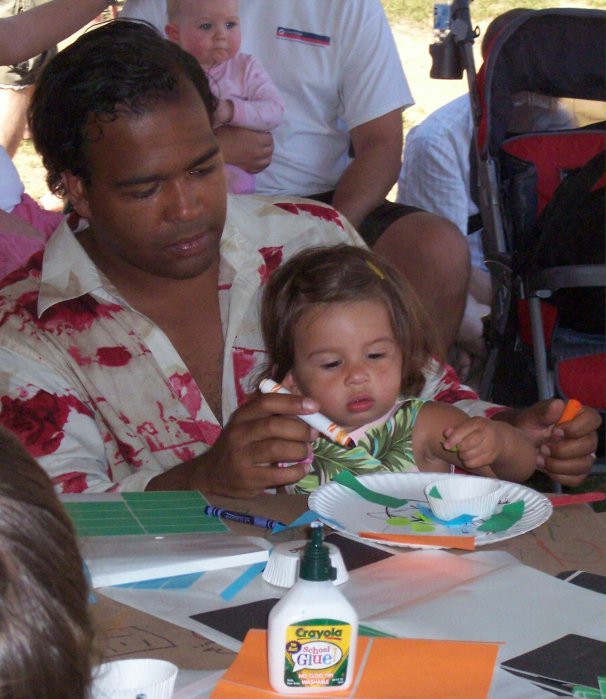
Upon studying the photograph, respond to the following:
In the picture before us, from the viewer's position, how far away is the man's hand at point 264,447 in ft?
5.22

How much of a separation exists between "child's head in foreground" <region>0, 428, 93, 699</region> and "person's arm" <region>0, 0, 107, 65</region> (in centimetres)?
261

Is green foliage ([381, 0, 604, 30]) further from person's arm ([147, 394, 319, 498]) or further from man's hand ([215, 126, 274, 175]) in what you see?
person's arm ([147, 394, 319, 498])

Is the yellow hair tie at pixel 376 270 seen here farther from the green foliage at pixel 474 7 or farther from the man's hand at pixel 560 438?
the green foliage at pixel 474 7

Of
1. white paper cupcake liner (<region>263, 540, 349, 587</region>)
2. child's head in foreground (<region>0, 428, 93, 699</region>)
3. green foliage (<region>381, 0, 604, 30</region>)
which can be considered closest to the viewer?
child's head in foreground (<region>0, 428, 93, 699</region>)

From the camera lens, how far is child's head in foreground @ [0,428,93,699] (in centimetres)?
68

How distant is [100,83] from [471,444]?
36.7 inches

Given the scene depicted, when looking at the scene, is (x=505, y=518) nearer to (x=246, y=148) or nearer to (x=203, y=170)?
(x=203, y=170)

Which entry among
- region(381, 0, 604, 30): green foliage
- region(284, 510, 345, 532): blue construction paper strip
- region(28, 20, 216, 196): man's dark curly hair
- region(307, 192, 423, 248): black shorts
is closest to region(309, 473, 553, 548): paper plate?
region(284, 510, 345, 532): blue construction paper strip

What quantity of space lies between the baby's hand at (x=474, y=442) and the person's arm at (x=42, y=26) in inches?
77.7

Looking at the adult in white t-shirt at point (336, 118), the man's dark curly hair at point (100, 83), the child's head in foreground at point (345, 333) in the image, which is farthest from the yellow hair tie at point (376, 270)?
the adult in white t-shirt at point (336, 118)

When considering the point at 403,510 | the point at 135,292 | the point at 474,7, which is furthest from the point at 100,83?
the point at 474,7

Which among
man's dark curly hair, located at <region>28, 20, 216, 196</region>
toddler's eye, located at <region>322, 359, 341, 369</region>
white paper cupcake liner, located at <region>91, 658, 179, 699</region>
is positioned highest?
man's dark curly hair, located at <region>28, 20, 216, 196</region>

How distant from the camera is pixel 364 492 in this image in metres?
1.55

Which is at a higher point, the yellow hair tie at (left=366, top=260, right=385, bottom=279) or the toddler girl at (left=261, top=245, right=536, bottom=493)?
the yellow hair tie at (left=366, top=260, right=385, bottom=279)
